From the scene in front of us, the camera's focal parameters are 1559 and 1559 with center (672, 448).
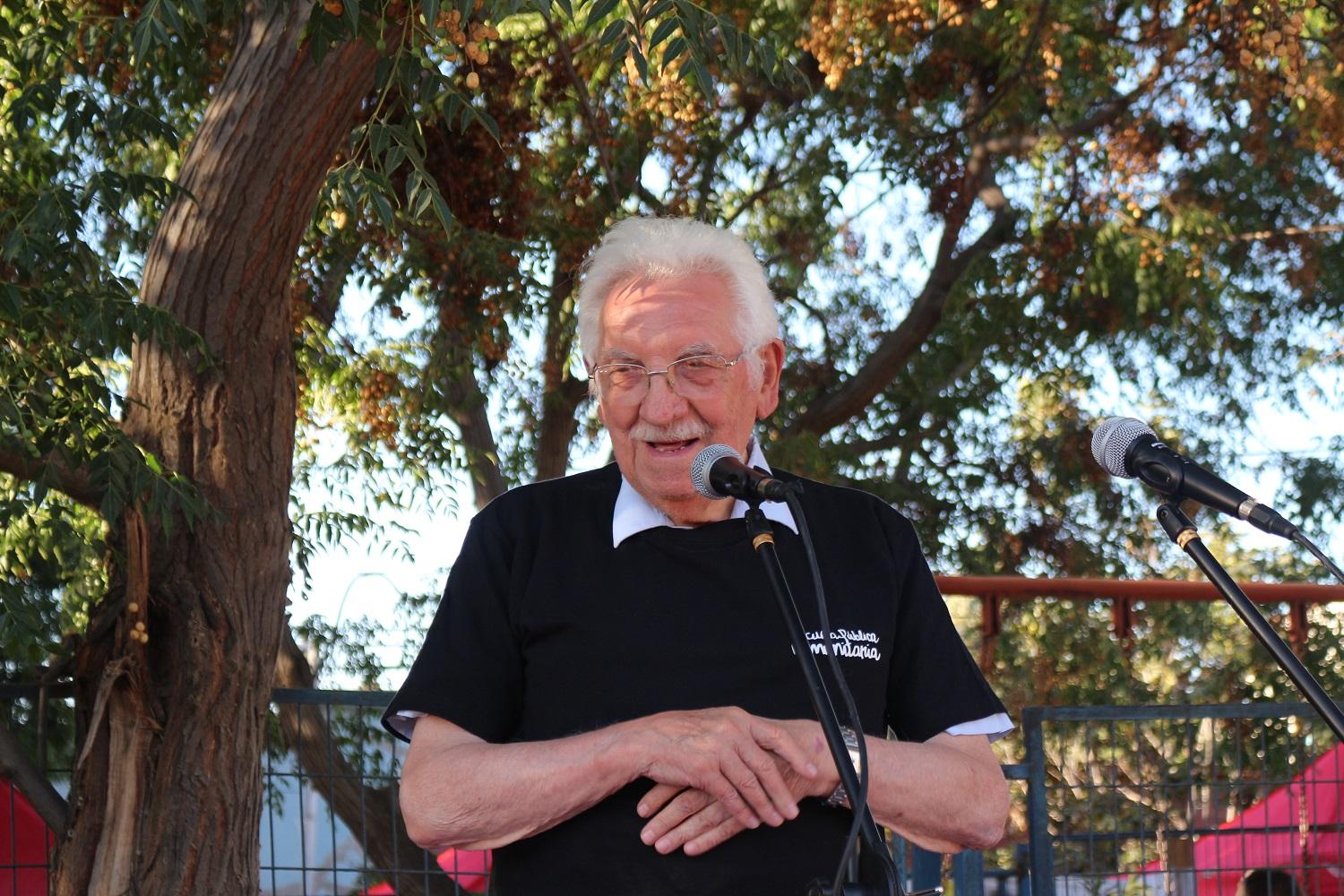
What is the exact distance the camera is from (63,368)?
13.5ft

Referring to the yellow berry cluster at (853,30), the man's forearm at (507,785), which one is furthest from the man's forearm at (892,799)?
the yellow berry cluster at (853,30)

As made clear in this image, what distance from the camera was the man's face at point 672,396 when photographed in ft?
8.43

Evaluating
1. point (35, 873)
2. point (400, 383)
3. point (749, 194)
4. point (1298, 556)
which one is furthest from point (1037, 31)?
point (35, 873)

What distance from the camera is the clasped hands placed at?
7.45 ft

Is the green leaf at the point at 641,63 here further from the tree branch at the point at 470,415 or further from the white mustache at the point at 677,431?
the tree branch at the point at 470,415

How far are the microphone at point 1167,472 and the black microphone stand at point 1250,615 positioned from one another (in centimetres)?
4

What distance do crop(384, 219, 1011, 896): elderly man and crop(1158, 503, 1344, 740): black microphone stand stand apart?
1.76ft

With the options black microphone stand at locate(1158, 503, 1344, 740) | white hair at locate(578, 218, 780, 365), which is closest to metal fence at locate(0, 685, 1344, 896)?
white hair at locate(578, 218, 780, 365)

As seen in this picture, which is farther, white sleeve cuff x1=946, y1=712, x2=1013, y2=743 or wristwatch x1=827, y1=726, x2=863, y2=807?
white sleeve cuff x1=946, y1=712, x2=1013, y2=743

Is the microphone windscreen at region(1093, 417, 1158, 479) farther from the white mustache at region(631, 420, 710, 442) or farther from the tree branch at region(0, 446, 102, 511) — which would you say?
the tree branch at region(0, 446, 102, 511)

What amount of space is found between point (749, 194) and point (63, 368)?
6681mm

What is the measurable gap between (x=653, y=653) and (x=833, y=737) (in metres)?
0.66

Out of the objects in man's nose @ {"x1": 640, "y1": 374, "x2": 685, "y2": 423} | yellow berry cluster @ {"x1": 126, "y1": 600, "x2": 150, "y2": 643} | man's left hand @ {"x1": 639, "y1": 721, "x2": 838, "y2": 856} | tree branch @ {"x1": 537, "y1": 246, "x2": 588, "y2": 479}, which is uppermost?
tree branch @ {"x1": 537, "y1": 246, "x2": 588, "y2": 479}

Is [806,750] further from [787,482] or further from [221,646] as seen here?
[221,646]
